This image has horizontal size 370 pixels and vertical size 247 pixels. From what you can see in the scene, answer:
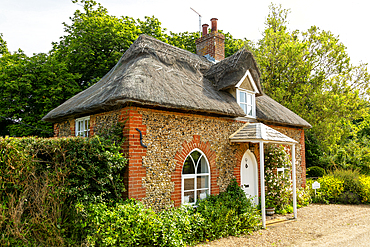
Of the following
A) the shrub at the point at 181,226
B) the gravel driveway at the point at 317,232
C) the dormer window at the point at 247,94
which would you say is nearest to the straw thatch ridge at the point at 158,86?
the dormer window at the point at 247,94

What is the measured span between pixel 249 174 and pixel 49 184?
752 cm

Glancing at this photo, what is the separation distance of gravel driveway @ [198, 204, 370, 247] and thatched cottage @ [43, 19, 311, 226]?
148 centimetres

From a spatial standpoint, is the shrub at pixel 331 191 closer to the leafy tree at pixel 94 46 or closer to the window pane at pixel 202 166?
the window pane at pixel 202 166

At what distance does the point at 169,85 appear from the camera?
8.26m

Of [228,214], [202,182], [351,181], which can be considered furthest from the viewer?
[351,181]

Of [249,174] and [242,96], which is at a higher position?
[242,96]

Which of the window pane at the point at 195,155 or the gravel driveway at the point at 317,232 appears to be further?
the window pane at the point at 195,155

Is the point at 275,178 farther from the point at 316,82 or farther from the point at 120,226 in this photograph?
the point at 316,82

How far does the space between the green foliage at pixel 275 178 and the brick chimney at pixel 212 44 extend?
588cm

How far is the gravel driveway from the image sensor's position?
7.32 meters

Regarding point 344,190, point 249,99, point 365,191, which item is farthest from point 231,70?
point 365,191

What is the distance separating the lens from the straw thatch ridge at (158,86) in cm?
712

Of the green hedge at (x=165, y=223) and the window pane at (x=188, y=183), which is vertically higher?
the window pane at (x=188, y=183)

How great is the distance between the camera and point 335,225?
30.6ft
